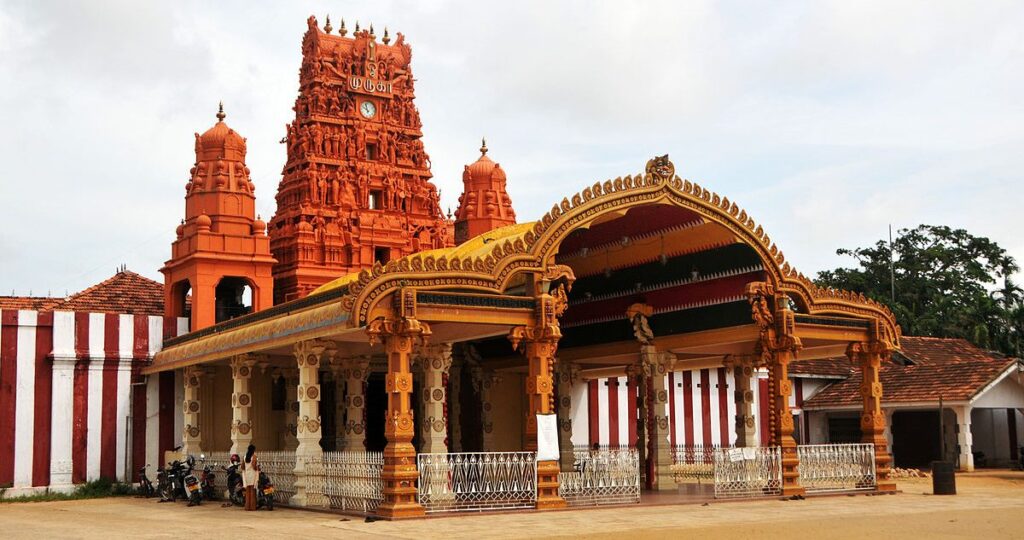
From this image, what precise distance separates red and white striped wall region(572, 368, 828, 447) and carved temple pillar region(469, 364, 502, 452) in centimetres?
404

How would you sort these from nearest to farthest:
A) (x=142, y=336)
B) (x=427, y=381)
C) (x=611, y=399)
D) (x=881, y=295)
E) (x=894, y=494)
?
(x=427, y=381) < (x=894, y=494) < (x=142, y=336) < (x=611, y=399) < (x=881, y=295)

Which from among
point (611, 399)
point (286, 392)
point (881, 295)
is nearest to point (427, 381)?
point (286, 392)

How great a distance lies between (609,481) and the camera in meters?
17.9

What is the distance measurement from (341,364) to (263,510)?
501 centimetres

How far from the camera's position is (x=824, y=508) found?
55.9 feet

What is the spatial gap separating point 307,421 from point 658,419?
280 inches

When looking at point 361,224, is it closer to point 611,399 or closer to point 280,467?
point 611,399

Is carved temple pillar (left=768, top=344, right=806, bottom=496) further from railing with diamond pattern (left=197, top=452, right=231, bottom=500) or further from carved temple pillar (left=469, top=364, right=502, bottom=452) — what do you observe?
railing with diamond pattern (left=197, top=452, right=231, bottom=500)

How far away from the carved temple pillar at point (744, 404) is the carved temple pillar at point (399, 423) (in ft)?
27.8

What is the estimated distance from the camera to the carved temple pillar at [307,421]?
17.8 m

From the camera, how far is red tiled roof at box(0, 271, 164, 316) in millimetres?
27516

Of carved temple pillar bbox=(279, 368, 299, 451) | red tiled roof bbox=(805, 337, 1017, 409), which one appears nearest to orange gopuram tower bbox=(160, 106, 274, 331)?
carved temple pillar bbox=(279, 368, 299, 451)

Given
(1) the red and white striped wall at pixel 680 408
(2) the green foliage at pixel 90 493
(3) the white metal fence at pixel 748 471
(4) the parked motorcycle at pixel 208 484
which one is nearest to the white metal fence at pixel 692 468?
(3) the white metal fence at pixel 748 471

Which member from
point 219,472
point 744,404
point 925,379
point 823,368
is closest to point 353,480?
point 219,472
